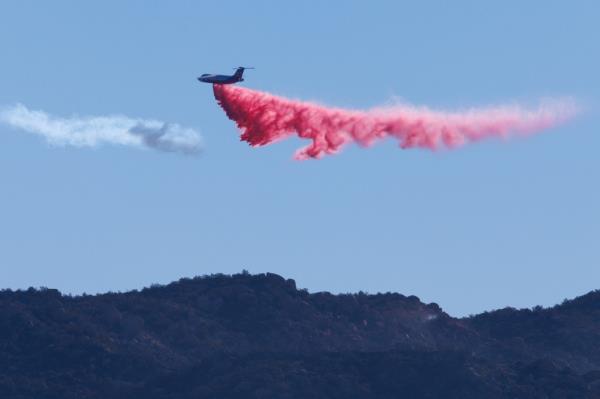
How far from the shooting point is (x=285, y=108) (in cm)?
18850

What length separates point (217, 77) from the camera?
183125 millimetres

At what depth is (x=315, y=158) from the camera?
18262 centimetres

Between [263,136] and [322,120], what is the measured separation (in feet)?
23.2

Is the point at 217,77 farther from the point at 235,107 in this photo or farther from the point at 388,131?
the point at 388,131

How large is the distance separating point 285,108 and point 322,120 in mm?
3618

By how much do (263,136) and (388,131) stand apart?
42.6ft

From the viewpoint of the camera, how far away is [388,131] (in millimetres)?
190000

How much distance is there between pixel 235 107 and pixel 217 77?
4.08m

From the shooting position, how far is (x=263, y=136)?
184 metres

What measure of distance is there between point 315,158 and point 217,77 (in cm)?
1150

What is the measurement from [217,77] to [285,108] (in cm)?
853

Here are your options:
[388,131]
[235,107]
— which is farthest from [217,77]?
[388,131]

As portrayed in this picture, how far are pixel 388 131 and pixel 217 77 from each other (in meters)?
17.8
